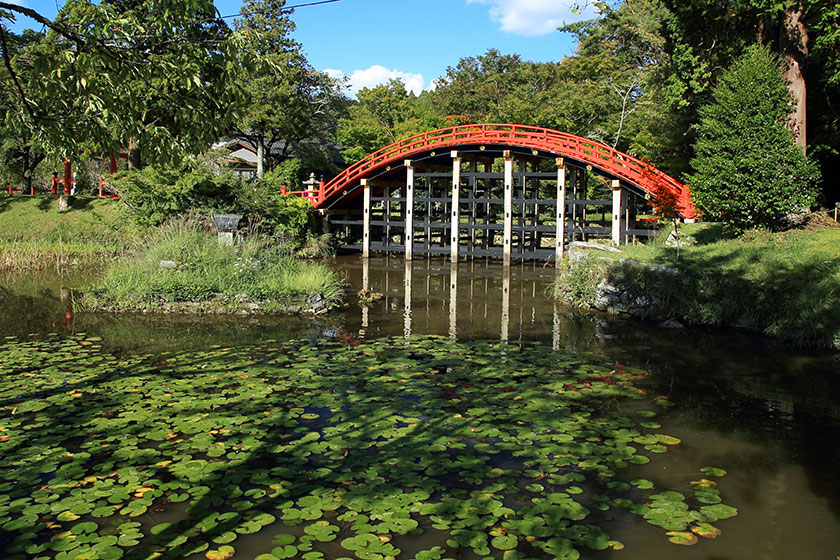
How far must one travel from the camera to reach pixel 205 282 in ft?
44.2

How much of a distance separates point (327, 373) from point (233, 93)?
3.58 meters

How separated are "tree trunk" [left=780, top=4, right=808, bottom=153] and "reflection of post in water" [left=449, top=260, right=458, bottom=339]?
9496 mm

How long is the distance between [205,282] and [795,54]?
15.6 m

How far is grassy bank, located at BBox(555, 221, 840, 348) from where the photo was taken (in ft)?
36.7

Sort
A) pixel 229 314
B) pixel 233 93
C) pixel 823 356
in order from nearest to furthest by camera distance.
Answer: pixel 233 93 < pixel 823 356 < pixel 229 314

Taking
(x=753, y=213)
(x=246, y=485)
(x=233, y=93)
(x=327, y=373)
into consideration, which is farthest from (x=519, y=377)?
(x=753, y=213)

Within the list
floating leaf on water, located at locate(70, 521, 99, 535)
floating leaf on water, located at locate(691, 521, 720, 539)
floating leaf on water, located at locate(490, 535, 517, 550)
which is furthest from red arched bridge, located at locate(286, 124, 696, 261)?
floating leaf on water, located at locate(70, 521, 99, 535)

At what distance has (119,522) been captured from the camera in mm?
4621

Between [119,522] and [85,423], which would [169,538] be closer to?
[119,522]

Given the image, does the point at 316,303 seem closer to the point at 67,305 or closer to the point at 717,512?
the point at 67,305

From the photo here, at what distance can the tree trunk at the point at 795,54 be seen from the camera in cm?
1697

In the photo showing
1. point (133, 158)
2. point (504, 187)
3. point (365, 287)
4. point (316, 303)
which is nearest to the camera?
point (316, 303)

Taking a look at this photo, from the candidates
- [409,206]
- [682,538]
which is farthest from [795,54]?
[682,538]

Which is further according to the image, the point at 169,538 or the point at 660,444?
the point at 660,444
